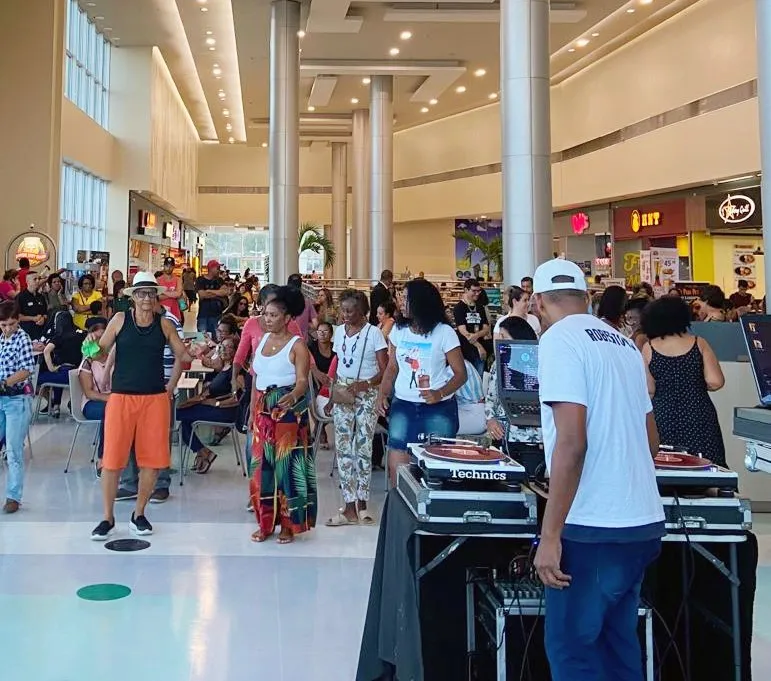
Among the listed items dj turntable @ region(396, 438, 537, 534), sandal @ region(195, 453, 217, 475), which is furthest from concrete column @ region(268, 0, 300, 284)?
dj turntable @ region(396, 438, 537, 534)

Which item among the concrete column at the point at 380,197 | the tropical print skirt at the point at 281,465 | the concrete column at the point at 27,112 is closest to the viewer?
the tropical print skirt at the point at 281,465

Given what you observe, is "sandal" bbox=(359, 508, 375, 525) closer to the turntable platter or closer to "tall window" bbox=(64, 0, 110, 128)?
the turntable platter

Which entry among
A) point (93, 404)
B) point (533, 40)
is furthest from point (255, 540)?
point (533, 40)

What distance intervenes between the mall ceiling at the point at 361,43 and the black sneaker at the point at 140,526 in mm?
12274

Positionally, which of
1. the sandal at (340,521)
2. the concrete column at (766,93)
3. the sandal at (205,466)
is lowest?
the sandal at (340,521)

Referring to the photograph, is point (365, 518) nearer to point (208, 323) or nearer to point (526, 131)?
point (526, 131)

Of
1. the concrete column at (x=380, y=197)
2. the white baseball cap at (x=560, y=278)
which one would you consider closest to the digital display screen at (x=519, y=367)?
the white baseball cap at (x=560, y=278)

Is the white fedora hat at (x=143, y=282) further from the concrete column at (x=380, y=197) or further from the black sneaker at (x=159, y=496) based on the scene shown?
the concrete column at (x=380, y=197)

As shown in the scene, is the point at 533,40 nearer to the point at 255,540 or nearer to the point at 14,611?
the point at 255,540

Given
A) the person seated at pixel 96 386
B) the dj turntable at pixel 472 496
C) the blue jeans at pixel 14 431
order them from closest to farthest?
the dj turntable at pixel 472 496, the blue jeans at pixel 14 431, the person seated at pixel 96 386

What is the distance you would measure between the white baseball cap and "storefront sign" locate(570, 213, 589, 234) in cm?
2059

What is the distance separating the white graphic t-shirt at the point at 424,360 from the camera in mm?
4137

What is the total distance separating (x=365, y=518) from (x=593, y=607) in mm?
3425

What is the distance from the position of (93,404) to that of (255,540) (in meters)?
2.33
